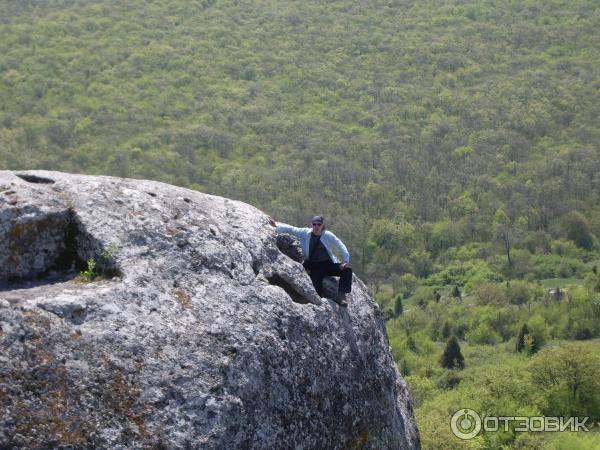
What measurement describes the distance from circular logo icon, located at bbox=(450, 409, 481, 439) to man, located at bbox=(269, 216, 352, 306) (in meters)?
29.5

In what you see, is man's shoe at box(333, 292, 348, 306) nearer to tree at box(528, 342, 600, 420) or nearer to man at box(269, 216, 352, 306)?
man at box(269, 216, 352, 306)

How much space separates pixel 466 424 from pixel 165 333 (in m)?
37.2

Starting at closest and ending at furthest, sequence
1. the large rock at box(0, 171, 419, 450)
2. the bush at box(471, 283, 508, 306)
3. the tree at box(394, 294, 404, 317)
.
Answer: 1. the large rock at box(0, 171, 419, 450)
2. the tree at box(394, 294, 404, 317)
3. the bush at box(471, 283, 508, 306)

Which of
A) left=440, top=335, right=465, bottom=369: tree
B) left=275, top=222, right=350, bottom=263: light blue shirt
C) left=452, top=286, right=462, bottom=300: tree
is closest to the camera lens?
left=275, top=222, right=350, bottom=263: light blue shirt

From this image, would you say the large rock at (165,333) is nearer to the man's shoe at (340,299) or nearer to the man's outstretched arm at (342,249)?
the man's shoe at (340,299)

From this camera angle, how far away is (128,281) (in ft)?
39.2

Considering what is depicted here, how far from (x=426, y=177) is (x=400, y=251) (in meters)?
22.1

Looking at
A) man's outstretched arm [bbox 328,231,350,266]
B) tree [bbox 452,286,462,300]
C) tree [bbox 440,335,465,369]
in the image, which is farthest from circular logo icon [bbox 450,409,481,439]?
tree [bbox 452,286,462,300]

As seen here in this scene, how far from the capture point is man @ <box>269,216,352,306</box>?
14539 millimetres

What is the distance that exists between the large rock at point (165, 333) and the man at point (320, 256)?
35cm

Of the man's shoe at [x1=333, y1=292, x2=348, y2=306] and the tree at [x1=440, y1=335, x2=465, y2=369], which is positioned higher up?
the man's shoe at [x1=333, y1=292, x2=348, y2=306]

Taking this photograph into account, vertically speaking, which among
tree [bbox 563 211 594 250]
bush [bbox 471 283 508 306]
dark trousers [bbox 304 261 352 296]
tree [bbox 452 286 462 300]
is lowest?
tree [bbox 452 286 462 300]

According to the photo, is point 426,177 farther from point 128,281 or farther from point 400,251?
point 128,281

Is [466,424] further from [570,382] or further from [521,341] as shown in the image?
[521,341]
